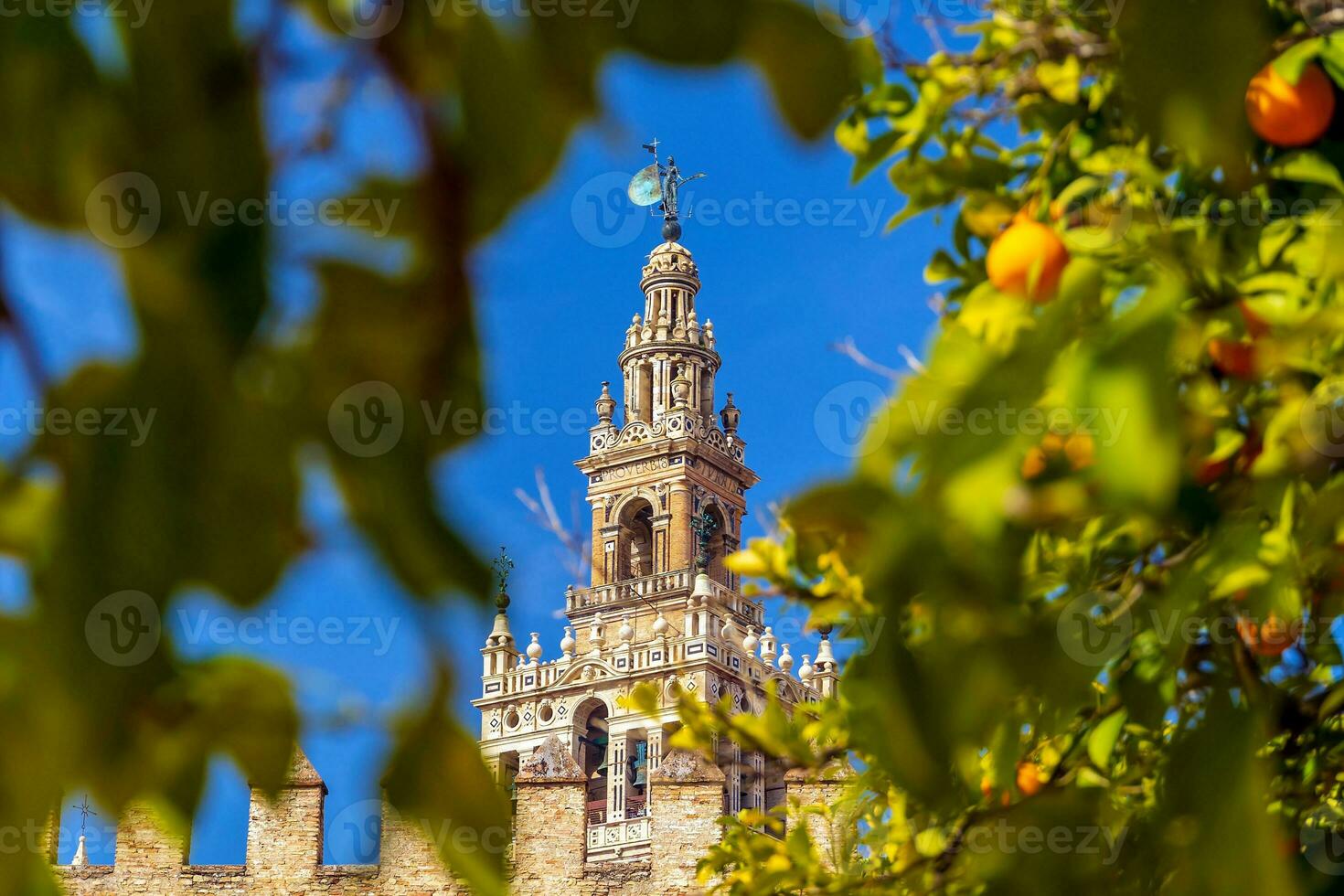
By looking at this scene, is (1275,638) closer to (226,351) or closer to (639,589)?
(226,351)

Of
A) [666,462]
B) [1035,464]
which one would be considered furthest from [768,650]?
[1035,464]

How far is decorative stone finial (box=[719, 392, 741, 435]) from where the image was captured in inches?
1636

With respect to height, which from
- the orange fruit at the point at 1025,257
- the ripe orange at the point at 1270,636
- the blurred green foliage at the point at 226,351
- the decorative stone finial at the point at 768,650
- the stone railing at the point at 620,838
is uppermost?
the decorative stone finial at the point at 768,650

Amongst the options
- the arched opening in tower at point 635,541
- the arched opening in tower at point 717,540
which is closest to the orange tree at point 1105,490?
the arched opening in tower at point 717,540

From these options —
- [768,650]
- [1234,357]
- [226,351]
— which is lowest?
[226,351]

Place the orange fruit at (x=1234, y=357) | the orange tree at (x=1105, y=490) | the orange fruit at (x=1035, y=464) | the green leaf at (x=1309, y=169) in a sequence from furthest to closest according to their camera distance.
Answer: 1. the green leaf at (x=1309, y=169)
2. the orange fruit at (x=1234, y=357)
3. the orange fruit at (x=1035, y=464)
4. the orange tree at (x=1105, y=490)

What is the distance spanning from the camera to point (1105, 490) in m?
0.76

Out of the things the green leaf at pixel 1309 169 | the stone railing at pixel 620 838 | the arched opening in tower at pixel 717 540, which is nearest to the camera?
the green leaf at pixel 1309 169

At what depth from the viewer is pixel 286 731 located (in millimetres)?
759

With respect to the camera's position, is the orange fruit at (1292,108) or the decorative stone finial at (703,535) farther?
the decorative stone finial at (703,535)

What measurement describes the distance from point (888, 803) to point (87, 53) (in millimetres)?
3334

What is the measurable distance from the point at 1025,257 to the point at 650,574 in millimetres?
36694

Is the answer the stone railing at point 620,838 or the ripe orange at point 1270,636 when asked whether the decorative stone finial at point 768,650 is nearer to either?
the stone railing at point 620,838

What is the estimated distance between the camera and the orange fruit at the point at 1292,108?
2223 mm
